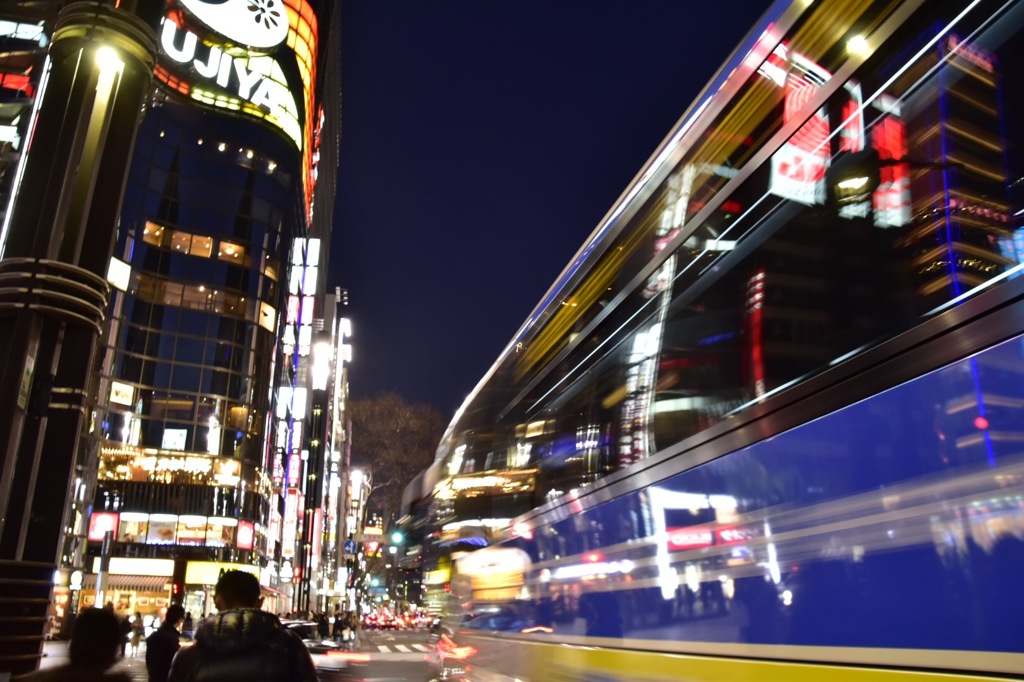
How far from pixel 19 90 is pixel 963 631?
29685 millimetres

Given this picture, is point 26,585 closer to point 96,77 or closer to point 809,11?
point 96,77

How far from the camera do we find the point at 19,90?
25.2 metres

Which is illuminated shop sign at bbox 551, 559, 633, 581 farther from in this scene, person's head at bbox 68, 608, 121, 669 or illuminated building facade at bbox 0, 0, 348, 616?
illuminated building facade at bbox 0, 0, 348, 616

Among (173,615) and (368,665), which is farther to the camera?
(368,665)

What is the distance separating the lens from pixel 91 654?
3.46m

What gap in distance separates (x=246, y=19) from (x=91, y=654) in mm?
45030

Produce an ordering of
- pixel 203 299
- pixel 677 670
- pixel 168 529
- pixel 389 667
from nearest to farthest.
A: pixel 677 670 → pixel 389 667 → pixel 168 529 → pixel 203 299

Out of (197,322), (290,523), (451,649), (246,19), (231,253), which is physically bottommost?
(451,649)

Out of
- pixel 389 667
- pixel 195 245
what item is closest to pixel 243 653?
pixel 389 667

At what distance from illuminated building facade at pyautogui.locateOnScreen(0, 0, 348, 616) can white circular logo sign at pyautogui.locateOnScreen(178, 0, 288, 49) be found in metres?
0.09

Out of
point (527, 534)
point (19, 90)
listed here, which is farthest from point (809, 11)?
point (19, 90)

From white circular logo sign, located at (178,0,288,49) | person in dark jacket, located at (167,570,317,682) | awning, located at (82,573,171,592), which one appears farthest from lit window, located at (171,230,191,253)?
person in dark jacket, located at (167,570,317,682)

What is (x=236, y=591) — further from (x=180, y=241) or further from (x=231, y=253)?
(x=231, y=253)

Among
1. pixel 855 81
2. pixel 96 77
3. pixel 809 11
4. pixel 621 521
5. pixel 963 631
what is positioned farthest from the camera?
pixel 96 77
